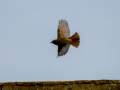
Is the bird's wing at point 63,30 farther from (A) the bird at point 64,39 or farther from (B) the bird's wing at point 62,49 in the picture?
(B) the bird's wing at point 62,49

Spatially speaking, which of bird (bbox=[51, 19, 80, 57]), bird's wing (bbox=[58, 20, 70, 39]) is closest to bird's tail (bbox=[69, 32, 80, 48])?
bird (bbox=[51, 19, 80, 57])

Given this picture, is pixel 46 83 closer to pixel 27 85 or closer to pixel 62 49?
pixel 27 85

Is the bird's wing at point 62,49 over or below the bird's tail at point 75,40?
below

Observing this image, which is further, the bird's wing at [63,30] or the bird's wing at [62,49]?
the bird's wing at [63,30]

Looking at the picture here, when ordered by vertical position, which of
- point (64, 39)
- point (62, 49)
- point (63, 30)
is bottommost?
point (62, 49)

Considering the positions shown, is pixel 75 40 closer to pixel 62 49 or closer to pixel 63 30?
pixel 63 30

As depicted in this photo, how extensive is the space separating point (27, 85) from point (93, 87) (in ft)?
4.54

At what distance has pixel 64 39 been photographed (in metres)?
8.66

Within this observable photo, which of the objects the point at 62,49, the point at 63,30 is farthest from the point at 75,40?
the point at 62,49

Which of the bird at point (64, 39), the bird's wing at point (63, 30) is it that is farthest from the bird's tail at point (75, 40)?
the bird's wing at point (63, 30)

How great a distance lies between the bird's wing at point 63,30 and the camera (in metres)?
8.93

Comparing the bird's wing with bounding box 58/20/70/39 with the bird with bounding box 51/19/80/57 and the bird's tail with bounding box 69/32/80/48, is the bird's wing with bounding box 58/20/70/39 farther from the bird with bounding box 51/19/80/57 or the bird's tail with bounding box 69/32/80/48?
the bird's tail with bounding box 69/32/80/48

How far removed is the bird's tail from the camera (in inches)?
357

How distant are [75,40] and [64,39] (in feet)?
2.29
